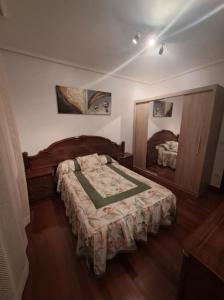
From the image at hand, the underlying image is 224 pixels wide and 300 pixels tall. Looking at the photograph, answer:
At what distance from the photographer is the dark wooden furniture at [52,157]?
7.62ft

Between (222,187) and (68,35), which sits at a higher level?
(68,35)

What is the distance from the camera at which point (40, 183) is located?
92.0 inches

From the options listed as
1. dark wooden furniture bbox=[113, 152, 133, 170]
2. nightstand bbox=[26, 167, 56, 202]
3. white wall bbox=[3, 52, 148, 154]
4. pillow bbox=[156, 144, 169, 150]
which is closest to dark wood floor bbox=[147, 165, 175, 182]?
pillow bbox=[156, 144, 169, 150]

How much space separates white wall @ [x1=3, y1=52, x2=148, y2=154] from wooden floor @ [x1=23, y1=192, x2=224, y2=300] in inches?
60.4

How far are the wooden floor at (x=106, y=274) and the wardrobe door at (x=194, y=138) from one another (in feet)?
3.00

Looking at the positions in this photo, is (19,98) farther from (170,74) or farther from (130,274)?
(170,74)

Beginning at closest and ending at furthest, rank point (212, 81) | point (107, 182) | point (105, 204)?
point (105, 204) < point (107, 182) < point (212, 81)

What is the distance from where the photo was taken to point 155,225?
164 cm

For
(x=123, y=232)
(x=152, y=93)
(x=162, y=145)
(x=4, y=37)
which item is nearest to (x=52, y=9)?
(x=4, y=37)

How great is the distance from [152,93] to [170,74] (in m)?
0.77

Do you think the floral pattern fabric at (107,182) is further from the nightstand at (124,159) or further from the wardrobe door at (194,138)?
the wardrobe door at (194,138)

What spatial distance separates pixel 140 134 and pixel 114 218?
2694 millimetres

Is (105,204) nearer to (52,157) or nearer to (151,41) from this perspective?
(52,157)

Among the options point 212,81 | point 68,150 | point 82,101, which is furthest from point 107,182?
point 212,81
